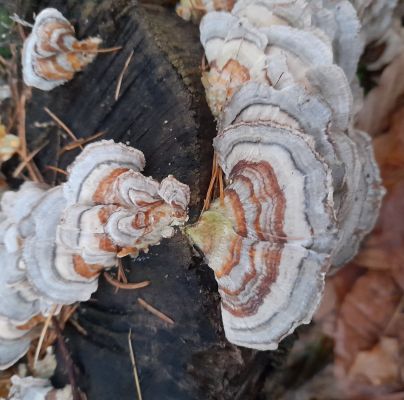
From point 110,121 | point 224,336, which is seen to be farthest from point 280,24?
point 224,336

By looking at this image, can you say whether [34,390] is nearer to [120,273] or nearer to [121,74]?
[120,273]

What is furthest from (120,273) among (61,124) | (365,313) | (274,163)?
(365,313)

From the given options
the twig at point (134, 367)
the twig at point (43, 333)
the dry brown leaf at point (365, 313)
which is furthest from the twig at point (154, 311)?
the dry brown leaf at point (365, 313)

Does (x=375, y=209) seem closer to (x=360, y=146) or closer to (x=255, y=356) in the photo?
(x=360, y=146)

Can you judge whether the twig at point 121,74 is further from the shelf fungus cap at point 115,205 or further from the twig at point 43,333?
the twig at point 43,333

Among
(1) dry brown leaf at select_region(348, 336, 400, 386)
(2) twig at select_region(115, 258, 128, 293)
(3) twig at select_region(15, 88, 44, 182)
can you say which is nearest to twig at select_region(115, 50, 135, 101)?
(3) twig at select_region(15, 88, 44, 182)

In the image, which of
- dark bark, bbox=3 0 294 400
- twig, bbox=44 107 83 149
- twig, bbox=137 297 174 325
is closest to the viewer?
dark bark, bbox=3 0 294 400

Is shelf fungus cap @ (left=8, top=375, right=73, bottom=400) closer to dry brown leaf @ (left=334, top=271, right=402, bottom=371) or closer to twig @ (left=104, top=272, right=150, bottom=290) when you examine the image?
twig @ (left=104, top=272, right=150, bottom=290)
